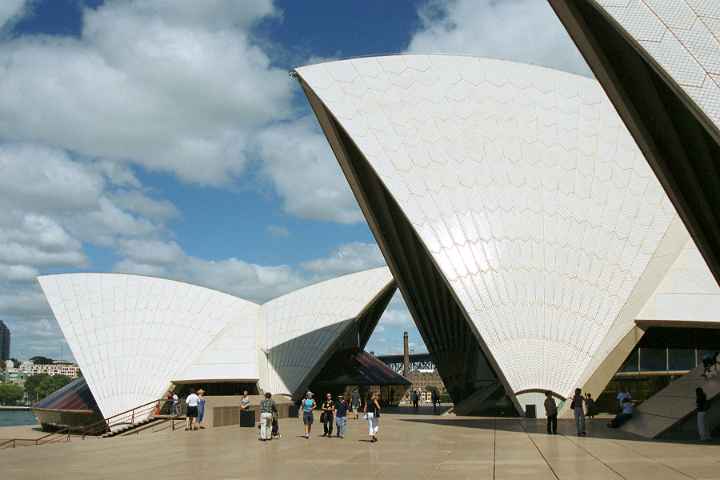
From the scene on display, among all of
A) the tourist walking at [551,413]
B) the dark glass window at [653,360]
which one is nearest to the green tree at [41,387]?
the dark glass window at [653,360]

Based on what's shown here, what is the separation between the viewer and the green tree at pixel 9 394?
132625 mm

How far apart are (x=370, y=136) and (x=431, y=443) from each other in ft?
40.6

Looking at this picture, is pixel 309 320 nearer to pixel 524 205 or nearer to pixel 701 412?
pixel 524 205

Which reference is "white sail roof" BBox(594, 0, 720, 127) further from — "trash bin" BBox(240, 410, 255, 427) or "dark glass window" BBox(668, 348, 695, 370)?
"dark glass window" BBox(668, 348, 695, 370)

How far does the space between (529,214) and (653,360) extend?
9.17 metres

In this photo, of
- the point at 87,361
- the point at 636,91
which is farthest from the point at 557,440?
the point at 87,361

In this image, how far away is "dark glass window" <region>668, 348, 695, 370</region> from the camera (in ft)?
90.1

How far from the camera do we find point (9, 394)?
13338 centimetres

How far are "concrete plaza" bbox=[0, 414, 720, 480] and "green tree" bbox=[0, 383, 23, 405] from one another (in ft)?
431

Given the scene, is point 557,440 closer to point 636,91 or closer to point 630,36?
point 636,91

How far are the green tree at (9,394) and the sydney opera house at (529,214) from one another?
115875 millimetres

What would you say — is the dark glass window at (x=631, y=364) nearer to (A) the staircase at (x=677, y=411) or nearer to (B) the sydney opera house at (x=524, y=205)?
(B) the sydney opera house at (x=524, y=205)

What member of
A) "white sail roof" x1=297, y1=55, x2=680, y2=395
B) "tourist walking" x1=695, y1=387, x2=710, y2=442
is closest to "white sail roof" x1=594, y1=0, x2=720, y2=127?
"tourist walking" x1=695, y1=387, x2=710, y2=442

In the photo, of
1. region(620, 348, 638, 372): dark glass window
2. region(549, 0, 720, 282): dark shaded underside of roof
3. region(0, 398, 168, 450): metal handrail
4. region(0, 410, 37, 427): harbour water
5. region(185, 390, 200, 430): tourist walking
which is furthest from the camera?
region(0, 410, 37, 427): harbour water
